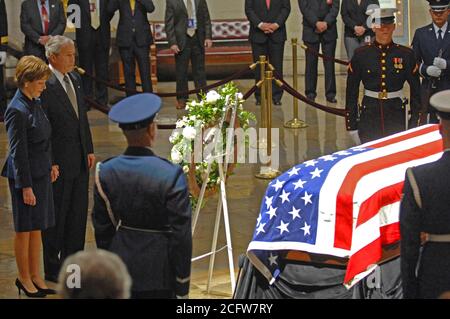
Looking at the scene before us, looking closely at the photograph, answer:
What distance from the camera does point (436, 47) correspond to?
8.91 m

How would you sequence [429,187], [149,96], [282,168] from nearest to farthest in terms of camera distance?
[429,187]
[149,96]
[282,168]

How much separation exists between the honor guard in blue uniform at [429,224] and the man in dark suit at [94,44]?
8876 millimetres

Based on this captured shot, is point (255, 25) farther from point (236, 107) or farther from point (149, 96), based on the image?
point (149, 96)

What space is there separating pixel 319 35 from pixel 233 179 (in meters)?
4.12

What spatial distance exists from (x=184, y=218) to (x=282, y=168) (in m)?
5.58

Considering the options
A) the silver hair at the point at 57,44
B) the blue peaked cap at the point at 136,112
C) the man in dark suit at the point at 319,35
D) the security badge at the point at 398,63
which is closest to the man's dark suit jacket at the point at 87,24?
the man in dark suit at the point at 319,35

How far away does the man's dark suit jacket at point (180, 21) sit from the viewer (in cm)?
1307

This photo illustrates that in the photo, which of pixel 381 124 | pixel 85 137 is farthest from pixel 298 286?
pixel 381 124

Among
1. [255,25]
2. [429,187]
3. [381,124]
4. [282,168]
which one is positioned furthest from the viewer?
[255,25]

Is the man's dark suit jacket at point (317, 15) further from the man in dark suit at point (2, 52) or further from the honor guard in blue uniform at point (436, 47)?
the honor guard in blue uniform at point (436, 47)

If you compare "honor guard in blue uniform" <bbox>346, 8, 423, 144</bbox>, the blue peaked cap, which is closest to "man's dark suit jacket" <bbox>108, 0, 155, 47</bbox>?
"honor guard in blue uniform" <bbox>346, 8, 423, 144</bbox>

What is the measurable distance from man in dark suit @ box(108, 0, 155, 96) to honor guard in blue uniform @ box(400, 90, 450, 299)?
28.2ft
